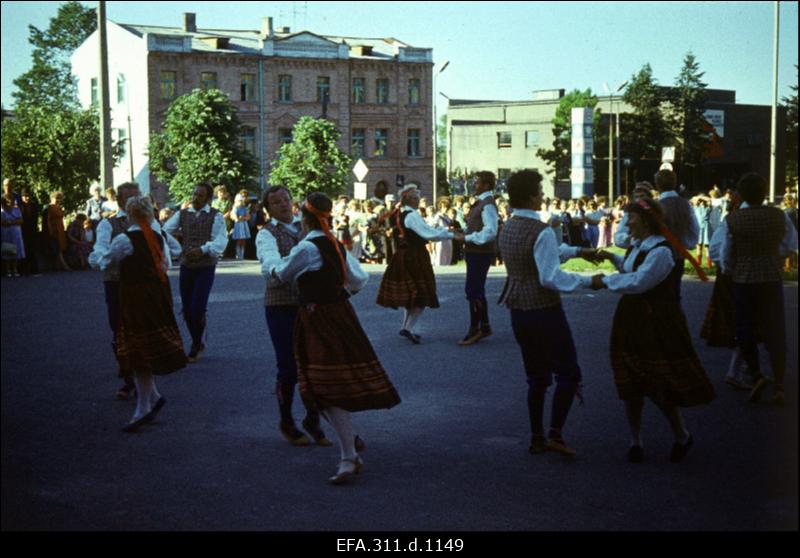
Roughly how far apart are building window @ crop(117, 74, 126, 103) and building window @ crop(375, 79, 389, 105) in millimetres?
14601

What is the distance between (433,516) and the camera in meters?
5.01

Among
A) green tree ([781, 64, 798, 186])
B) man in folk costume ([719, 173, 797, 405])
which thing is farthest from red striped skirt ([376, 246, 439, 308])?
green tree ([781, 64, 798, 186])

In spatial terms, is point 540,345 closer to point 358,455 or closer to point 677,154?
point 358,455

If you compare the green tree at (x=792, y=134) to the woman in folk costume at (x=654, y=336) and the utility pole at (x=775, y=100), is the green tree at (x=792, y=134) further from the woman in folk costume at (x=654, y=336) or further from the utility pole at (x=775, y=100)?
the woman in folk costume at (x=654, y=336)

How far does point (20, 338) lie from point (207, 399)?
4957 mm

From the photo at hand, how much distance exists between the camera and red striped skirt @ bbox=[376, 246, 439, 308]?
12023 mm

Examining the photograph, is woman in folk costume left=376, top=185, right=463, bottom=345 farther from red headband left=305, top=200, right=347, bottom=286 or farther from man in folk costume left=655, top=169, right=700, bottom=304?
red headband left=305, top=200, right=347, bottom=286

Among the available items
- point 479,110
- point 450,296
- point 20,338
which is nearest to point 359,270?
point 20,338

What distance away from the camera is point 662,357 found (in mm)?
5945

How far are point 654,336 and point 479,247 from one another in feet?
19.0

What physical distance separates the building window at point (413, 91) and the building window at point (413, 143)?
1755 mm

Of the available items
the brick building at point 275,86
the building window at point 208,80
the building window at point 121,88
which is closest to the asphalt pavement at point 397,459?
the brick building at point 275,86

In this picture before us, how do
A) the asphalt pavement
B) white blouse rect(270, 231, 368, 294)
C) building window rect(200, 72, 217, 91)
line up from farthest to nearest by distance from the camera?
building window rect(200, 72, 217, 91) < white blouse rect(270, 231, 368, 294) < the asphalt pavement

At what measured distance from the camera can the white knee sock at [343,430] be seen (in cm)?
583
